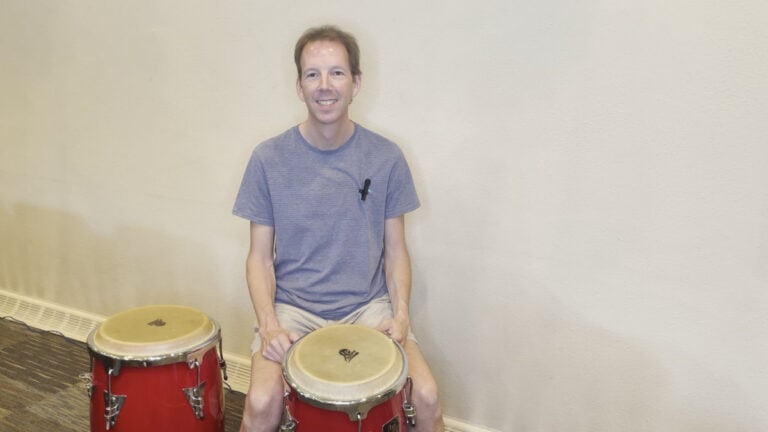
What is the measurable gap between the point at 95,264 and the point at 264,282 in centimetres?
137

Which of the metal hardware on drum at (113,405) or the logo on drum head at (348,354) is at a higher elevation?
the logo on drum head at (348,354)

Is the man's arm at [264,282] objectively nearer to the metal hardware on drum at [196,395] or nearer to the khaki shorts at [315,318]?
the khaki shorts at [315,318]

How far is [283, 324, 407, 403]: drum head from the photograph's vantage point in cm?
120

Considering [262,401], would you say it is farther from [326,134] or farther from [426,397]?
[326,134]

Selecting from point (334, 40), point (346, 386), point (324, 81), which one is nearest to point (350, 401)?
point (346, 386)

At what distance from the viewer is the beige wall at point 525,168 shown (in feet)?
4.79

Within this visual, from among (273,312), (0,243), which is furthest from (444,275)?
(0,243)

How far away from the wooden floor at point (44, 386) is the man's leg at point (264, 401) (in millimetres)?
659

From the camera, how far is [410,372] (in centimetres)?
148

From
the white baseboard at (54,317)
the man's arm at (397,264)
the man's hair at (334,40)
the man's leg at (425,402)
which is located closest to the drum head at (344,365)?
the man's leg at (425,402)

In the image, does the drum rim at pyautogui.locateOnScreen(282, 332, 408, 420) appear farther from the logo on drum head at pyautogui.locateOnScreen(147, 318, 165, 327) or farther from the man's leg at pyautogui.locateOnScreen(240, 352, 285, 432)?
the logo on drum head at pyautogui.locateOnScreen(147, 318, 165, 327)

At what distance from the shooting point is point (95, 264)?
2.62m

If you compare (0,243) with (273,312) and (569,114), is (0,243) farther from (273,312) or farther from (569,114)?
(569,114)

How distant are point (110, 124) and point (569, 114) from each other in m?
1.83
